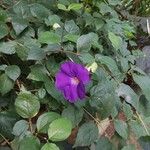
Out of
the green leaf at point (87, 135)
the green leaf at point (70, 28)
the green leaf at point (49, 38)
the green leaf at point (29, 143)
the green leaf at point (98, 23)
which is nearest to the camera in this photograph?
the green leaf at point (29, 143)

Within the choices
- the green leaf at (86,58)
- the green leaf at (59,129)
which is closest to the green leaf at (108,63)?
the green leaf at (86,58)

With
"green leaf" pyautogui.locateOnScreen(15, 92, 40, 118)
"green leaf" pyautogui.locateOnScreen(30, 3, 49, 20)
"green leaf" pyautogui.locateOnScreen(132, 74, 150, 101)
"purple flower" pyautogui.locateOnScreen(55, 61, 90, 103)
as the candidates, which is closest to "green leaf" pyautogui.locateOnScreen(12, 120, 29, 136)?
"green leaf" pyautogui.locateOnScreen(15, 92, 40, 118)

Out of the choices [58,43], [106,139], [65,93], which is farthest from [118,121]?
[58,43]

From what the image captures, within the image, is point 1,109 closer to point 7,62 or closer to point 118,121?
point 7,62

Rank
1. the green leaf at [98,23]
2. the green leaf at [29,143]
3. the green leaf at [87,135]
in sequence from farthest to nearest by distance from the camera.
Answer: the green leaf at [98,23], the green leaf at [87,135], the green leaf at [29,143]

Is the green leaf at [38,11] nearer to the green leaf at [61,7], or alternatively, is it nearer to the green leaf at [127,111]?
the green leaf at [61,7]

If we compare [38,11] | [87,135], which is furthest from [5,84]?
[38,11]

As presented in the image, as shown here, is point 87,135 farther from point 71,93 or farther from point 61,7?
point 61,7
